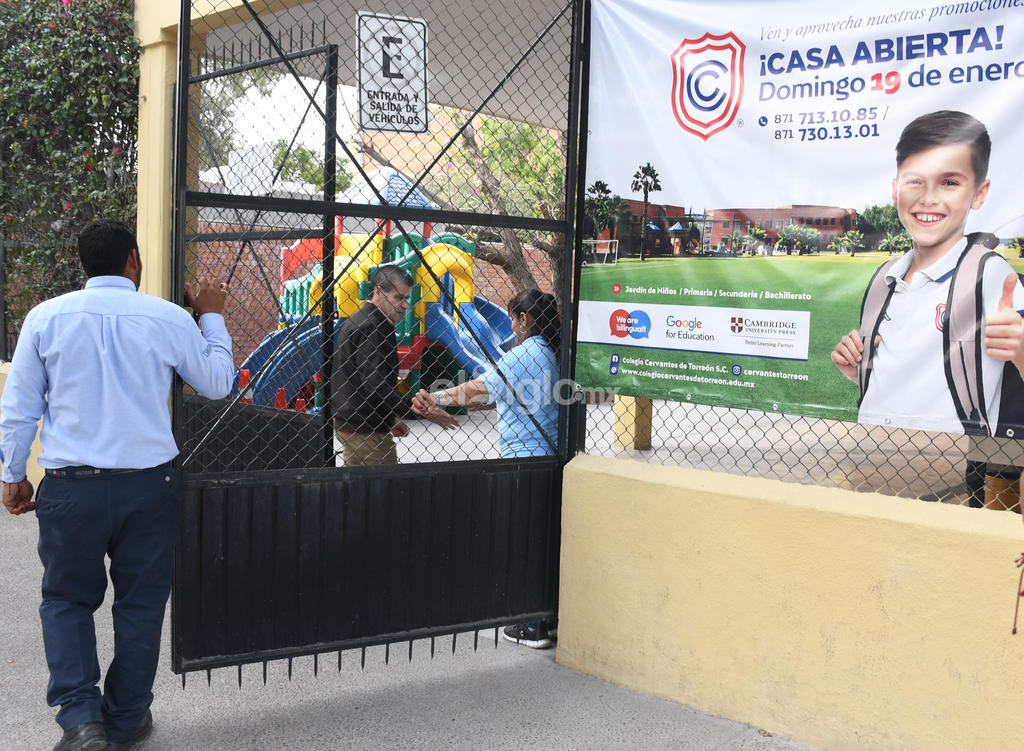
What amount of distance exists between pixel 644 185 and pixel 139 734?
3048 millimetres

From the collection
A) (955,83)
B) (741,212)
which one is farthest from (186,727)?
(955,83)

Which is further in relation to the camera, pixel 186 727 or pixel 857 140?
pixel 186 727

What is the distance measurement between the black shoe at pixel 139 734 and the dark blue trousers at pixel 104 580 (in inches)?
1.9

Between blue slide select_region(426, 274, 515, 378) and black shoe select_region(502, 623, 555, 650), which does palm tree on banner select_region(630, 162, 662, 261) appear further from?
blue slide select_region(426, 274, 515, 378)

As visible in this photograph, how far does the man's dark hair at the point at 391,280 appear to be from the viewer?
530 cm

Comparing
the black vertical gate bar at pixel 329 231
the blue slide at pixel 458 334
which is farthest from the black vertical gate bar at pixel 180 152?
the blue slide at pixel 458 334

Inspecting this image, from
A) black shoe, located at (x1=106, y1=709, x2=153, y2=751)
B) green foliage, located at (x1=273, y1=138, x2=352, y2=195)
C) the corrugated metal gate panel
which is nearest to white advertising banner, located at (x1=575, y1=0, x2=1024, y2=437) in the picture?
the corrugated metal gate panel

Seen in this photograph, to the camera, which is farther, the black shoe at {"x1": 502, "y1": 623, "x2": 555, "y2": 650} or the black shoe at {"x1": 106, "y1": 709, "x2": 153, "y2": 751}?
the black shoe at {"x1": 502, "y1": 623, "x2": 555, "y2": 650}

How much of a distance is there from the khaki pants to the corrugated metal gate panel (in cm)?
131

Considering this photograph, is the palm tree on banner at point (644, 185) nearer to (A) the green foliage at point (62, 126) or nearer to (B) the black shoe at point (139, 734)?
(B) the black shoe at point (139, 734)

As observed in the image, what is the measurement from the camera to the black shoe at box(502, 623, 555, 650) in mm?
4676

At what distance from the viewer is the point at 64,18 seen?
7.07 meters

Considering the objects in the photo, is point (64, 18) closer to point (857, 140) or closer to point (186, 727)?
point (186, 727)

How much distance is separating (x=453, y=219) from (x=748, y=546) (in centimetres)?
185
